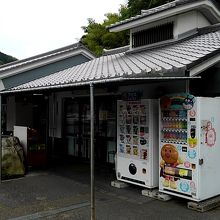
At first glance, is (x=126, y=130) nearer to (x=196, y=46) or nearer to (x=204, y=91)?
(x=204, y=91)

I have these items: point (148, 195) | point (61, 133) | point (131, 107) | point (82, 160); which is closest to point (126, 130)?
point (131, 107)

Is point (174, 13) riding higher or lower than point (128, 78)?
higher

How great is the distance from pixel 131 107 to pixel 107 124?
3139 millimetres

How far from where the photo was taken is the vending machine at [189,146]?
623cm

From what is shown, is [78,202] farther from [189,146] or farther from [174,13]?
[174,13]

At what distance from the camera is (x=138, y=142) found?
748 centimetres

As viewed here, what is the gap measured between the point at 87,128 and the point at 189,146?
19.1 feet

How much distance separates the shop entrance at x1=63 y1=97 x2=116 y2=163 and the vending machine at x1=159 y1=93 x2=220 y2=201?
12.0 ft

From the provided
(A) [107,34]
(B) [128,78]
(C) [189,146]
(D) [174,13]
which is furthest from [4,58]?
(B) [128,78]

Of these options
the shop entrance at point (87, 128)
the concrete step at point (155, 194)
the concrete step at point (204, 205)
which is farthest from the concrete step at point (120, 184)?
the shop entrance at point (87, 128)

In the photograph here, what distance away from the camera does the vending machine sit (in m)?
6.23

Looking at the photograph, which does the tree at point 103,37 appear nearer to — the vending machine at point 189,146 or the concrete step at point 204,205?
the vending machine at point 189,146

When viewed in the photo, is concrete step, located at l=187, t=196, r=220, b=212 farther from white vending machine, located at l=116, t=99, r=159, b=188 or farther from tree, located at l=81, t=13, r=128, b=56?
tree, located at l=81, t=13, r=128, b=56

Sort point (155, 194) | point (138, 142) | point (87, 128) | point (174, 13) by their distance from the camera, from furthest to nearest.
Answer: point (87, 128)
point (174, 13)
point (138, 142)
point (155, 194)
